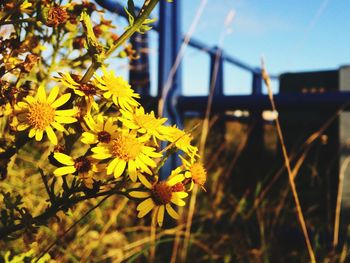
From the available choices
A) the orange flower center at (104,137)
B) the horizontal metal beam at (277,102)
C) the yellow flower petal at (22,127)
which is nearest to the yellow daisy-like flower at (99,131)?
the orange flower center at (104,137)

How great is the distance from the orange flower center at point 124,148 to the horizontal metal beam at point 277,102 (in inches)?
58.0

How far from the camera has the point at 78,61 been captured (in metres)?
1.18

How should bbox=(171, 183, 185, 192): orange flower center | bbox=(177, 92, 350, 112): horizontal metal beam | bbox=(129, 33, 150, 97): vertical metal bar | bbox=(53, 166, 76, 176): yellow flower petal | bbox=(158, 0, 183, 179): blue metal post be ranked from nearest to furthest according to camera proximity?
bbox=(53, 166, 76, 176): yellow flower petal
bbox=(171, 183, 185, 192): orange flower center
bbox=(177, 92, 350, 112): horizontal metal beam
bbox=(158, 0, 183, 179): blue metal post
bbox=(129, 33, 150, 97): vertical metal bar

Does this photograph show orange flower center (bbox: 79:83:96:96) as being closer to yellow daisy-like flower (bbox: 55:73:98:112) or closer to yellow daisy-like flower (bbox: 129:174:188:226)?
yellow daisy-like flower (bbox: 55:73:98:112)

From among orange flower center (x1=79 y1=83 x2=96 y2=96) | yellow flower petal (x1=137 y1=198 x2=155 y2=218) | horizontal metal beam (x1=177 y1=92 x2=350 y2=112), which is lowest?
yellow flower petal (x1=137 y1=198 x2=155 y2=218)

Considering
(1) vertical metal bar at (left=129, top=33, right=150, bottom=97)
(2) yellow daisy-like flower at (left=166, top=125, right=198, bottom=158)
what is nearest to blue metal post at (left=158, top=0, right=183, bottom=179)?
(1) vertical metal bar at (left=129, top=33, right=150, bottom=97)

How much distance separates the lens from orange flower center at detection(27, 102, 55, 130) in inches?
27.5

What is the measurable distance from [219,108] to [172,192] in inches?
65.0

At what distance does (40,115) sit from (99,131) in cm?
10

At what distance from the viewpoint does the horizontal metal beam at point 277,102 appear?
199 centimetres

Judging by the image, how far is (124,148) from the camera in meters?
0.70

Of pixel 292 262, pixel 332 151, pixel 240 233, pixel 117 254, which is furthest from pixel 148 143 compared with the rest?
pixel 332 151

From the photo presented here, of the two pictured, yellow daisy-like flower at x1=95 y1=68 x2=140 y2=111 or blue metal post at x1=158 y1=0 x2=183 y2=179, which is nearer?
yellow daisy-like flower at x1=95 y1=68 x2=140 y2=111

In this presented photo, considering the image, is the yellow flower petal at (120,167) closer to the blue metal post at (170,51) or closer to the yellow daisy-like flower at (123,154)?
the yellow daisy-like flower at (123,154)
